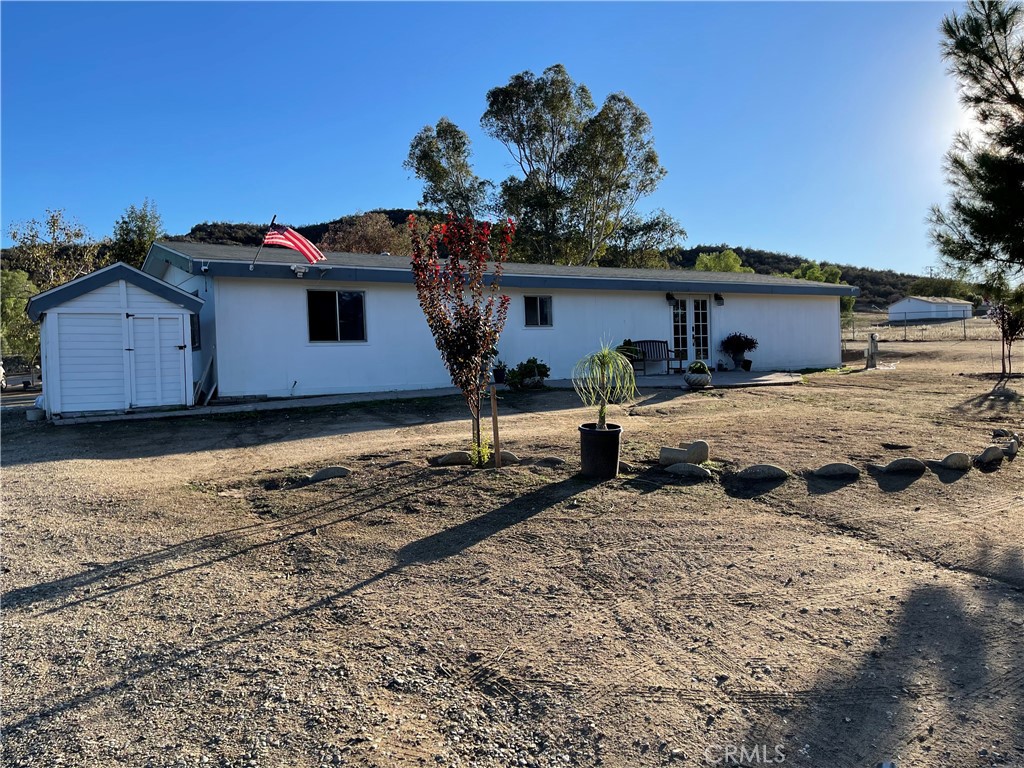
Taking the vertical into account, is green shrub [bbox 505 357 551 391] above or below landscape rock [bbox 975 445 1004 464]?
above

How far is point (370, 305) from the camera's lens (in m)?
13.6

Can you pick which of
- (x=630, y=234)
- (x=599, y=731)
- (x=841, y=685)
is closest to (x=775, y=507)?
(x=841, y=685)

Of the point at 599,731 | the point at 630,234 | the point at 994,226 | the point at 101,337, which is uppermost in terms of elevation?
the point at 630,234

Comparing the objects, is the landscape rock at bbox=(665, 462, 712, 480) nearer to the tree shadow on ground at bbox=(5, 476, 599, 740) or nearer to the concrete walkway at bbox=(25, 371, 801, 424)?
the tree shadow on ground at bbox=(5, 476, 599, 740)

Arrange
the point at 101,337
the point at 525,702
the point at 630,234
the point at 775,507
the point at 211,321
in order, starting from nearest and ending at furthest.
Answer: the point at 525,702 → the point at 775,507 → the point at 101,337 → the point at 211,321 → the point at 630,234

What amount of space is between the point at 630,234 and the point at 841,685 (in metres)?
36.3

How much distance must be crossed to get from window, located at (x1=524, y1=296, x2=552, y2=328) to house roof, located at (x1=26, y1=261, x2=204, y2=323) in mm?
7143

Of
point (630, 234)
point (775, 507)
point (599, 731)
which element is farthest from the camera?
point (630, 234)

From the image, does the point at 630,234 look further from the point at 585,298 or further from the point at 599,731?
the point at 599,731

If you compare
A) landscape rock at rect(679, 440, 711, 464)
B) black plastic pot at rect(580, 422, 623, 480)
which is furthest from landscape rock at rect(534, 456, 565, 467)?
landscape rock at rect(679, 440, 711, 464)

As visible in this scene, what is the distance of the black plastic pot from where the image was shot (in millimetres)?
5992

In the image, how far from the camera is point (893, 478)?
6.04m

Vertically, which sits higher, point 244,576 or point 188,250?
point 188,250

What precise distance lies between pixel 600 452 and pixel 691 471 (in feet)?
2.79
